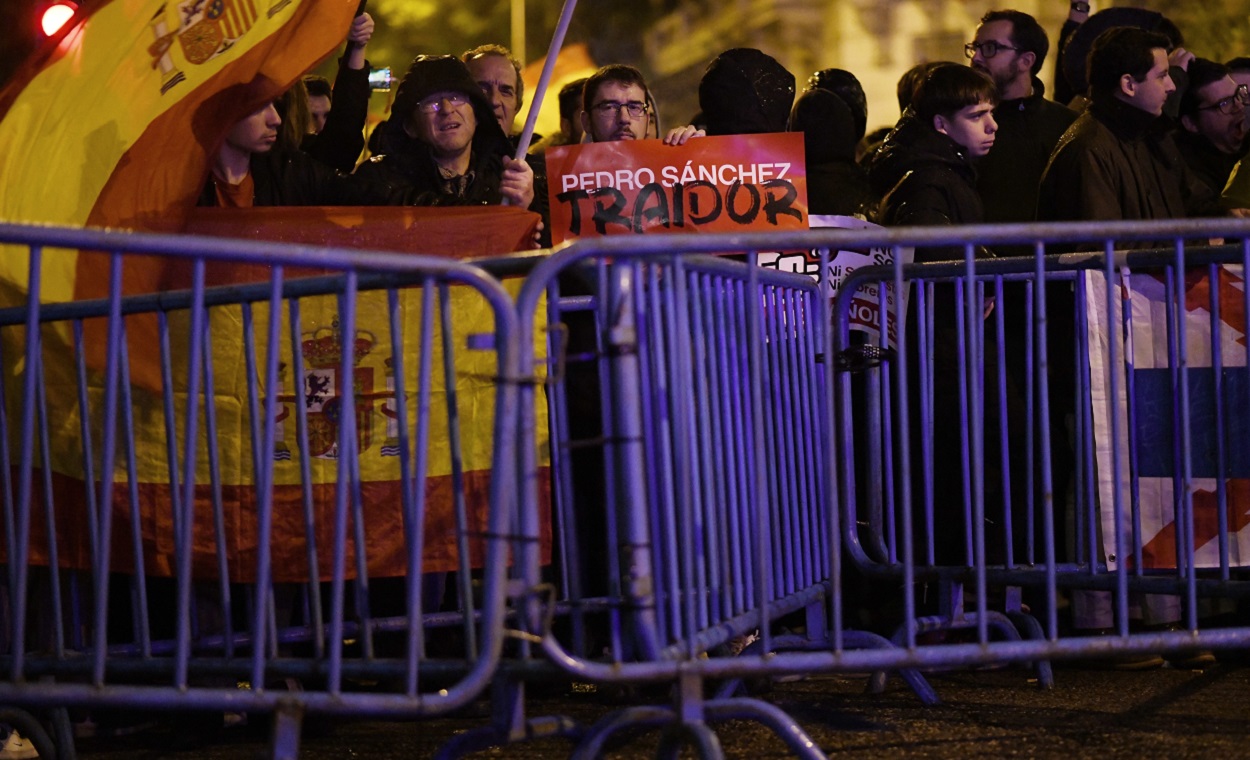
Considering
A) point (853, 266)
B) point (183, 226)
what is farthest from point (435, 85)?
point (853, 266)

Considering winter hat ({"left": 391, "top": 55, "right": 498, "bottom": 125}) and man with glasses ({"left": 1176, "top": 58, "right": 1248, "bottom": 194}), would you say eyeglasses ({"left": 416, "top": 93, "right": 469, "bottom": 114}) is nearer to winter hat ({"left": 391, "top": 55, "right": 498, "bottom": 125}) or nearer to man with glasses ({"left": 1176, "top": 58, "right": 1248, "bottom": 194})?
winter hat ({"left": 391, "top": 55, "right": 498, "bottom": 125})

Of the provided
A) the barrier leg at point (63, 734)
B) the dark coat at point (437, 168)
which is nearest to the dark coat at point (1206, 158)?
the dark coat at point (437, 168)

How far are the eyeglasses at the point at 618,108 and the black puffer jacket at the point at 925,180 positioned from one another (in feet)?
3.48

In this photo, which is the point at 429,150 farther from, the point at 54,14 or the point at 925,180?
the point at 54,14

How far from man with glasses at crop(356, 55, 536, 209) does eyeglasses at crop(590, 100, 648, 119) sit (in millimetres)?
460

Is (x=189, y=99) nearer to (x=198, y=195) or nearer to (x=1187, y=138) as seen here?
(x=198, y=195)

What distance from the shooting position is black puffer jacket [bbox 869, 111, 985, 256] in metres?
6.66

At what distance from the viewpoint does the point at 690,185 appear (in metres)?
6.46

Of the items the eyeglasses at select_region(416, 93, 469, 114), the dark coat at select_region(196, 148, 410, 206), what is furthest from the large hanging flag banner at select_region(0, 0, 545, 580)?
the eyeglasses at select_region(416, 93, 469, 114)

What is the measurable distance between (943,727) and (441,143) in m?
3.12

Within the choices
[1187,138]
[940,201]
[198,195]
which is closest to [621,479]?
[198,195]

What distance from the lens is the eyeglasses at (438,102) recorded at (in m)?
6.68

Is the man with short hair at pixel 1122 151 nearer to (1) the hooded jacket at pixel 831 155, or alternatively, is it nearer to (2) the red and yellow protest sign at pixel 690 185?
(1) the hooded jacket at pixel 831 155

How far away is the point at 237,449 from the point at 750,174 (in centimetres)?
240
